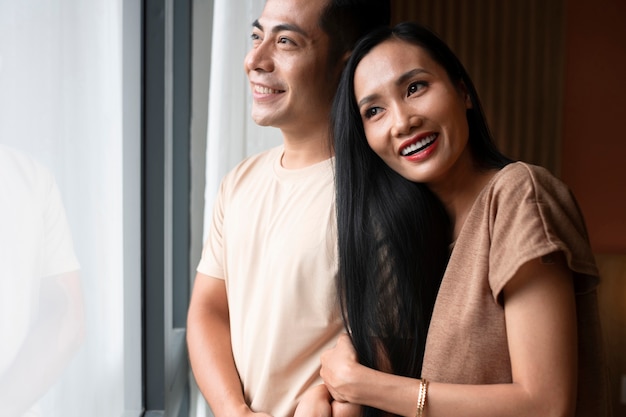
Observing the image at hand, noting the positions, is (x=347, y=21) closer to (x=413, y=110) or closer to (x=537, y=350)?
(x=413, y=110)

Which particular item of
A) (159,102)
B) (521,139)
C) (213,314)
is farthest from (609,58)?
(213,314)

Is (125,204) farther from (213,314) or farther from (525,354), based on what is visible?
(525,354)

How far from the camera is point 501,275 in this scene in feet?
3.18

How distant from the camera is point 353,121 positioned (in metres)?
1.19

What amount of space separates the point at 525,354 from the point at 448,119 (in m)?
0.39

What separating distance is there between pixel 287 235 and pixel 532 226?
1.55 feet

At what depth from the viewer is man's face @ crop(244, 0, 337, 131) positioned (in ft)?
4.11

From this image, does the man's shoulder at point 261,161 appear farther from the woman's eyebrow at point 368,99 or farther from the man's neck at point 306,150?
the woman's eyebrow at point 368,99

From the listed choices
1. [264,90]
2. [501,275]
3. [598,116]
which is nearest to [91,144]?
[264,90]

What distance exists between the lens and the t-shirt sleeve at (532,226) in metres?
0.94

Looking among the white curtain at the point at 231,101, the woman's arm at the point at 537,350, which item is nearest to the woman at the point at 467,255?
the woman's arm at the point at 537,350

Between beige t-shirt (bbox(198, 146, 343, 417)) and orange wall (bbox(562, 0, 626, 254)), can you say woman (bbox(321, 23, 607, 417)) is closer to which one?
beige t-shirt (bbox(198, 146, 343, 417))

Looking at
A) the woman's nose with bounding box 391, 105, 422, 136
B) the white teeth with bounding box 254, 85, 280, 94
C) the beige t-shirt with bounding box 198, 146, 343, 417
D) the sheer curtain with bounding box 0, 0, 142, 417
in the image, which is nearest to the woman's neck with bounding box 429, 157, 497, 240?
the woman's nose with bounding box 391, 105, 422, 136

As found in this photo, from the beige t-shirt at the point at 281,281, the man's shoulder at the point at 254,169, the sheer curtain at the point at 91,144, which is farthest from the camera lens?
the man's shoulder at the point at 254,169
